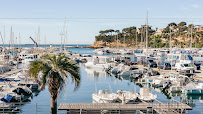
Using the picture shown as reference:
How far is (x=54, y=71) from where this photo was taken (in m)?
19.4

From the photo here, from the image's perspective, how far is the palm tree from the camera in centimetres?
1942

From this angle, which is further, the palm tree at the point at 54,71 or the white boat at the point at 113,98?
the white boat at the point at 113,98

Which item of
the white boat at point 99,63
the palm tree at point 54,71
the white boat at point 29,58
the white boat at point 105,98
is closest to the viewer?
the palm tree at point 54,71

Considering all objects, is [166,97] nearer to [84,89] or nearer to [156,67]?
[84,89]

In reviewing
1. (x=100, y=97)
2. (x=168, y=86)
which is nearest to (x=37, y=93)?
(x=100, y=97)

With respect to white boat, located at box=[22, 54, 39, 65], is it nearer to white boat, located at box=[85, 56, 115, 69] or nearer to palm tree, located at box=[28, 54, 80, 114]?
white boat, located at box=[85, 56, 115, 69]

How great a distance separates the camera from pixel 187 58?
65375mm

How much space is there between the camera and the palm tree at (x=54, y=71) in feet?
63.7

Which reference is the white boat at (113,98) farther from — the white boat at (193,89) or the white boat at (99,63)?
the white boat at (99,63)

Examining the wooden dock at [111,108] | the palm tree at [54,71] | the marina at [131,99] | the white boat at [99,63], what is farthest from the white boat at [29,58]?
the palm tree at [54,71]

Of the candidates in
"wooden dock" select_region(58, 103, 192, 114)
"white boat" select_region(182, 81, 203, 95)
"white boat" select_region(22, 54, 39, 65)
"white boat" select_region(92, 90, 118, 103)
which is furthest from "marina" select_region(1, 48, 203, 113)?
"white boat" select_region(22, 54, 39, 65)

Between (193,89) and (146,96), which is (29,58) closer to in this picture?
(193,89)

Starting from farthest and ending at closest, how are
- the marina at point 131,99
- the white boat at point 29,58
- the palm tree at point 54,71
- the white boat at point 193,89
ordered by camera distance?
the white boat at point 29,58 → the white boat at point 193,89 → the marina at point 131,99 → the palm tree at point 54,71

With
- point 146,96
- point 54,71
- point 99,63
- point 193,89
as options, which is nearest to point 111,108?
point 54,71
